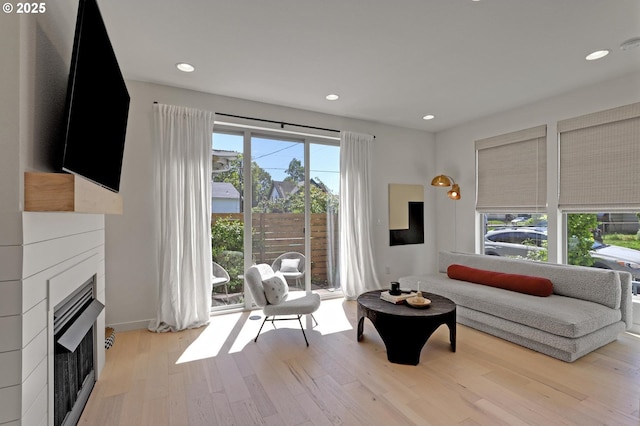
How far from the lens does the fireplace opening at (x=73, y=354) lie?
1611mm

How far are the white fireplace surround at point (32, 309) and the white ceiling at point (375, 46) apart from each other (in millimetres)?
1704

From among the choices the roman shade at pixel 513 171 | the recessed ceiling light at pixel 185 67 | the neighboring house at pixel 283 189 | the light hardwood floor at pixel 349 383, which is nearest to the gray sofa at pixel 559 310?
the light hardwood floor at pixel 349 383

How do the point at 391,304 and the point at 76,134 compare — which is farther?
the point at 391,304

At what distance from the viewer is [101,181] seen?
1945 millimetres

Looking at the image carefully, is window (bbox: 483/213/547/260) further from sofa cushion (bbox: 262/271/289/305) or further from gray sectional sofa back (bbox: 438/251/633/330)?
sofa cushion (bbox: 262/271/289/305)

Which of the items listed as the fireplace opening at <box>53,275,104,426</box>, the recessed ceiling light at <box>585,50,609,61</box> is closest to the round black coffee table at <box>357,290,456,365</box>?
the fireplace opening at <box>53,275,104,426</box>

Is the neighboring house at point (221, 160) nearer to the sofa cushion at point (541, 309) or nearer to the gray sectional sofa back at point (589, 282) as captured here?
the sofa cushion at point (541, 309)

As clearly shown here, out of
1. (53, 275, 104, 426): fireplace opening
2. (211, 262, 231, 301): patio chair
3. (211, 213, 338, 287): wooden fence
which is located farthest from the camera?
(211, 213, 338, 287): wooden fence

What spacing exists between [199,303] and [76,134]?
248 cm

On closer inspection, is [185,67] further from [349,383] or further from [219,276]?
[349,383]

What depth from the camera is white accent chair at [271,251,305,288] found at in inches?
165

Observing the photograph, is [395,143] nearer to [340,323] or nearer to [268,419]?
[340,323]

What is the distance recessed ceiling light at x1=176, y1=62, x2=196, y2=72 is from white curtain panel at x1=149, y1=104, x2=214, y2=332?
51 cm

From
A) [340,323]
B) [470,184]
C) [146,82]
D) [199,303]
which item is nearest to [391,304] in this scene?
[340,323]
